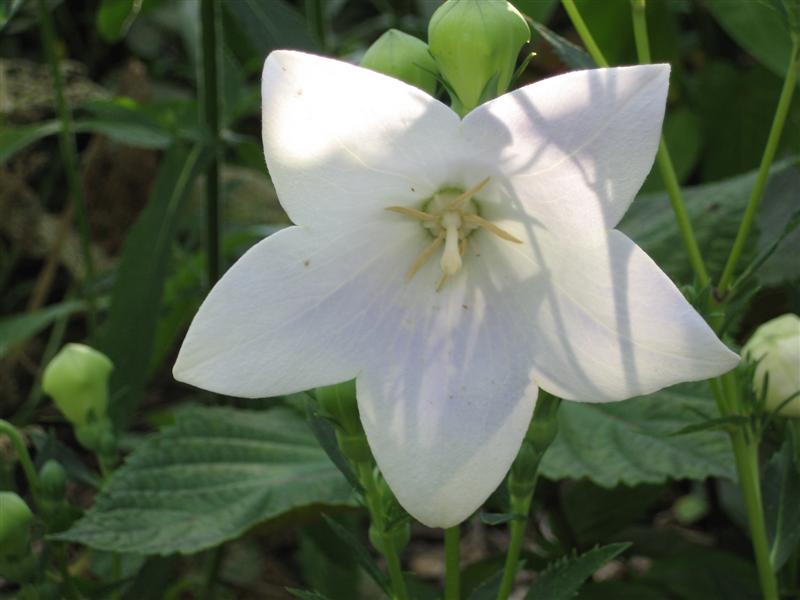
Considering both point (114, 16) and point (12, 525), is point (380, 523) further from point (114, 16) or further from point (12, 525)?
point (114, 16)

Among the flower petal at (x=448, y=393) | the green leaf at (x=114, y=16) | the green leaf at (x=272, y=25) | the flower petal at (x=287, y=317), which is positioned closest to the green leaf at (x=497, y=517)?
the flower petal at (x=448, y=393)

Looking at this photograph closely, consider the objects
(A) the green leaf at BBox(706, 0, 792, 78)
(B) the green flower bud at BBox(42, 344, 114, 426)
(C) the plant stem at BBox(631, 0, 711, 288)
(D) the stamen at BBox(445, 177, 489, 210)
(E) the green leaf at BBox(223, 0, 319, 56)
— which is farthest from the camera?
(A) the green leaf at BBox(706, 0, 792, 78)

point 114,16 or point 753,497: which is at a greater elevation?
point 114,16

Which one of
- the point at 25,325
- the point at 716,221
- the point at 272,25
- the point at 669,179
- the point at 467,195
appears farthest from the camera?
the point at 25,325

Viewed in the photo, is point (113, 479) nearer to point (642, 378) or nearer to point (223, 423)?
point (223, 423)

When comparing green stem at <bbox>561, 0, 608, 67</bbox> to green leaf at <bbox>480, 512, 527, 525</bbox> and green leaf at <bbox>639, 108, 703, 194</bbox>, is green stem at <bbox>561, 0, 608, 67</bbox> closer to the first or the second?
green leaf at <bbox>480, 512, 527, 525</bbox>

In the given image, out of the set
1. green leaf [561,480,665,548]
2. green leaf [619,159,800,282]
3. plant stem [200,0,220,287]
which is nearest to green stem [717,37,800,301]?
green leaf [619,159,800,282]

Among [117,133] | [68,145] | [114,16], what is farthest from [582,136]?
[114,16]

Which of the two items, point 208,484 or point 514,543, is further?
point 208,484
